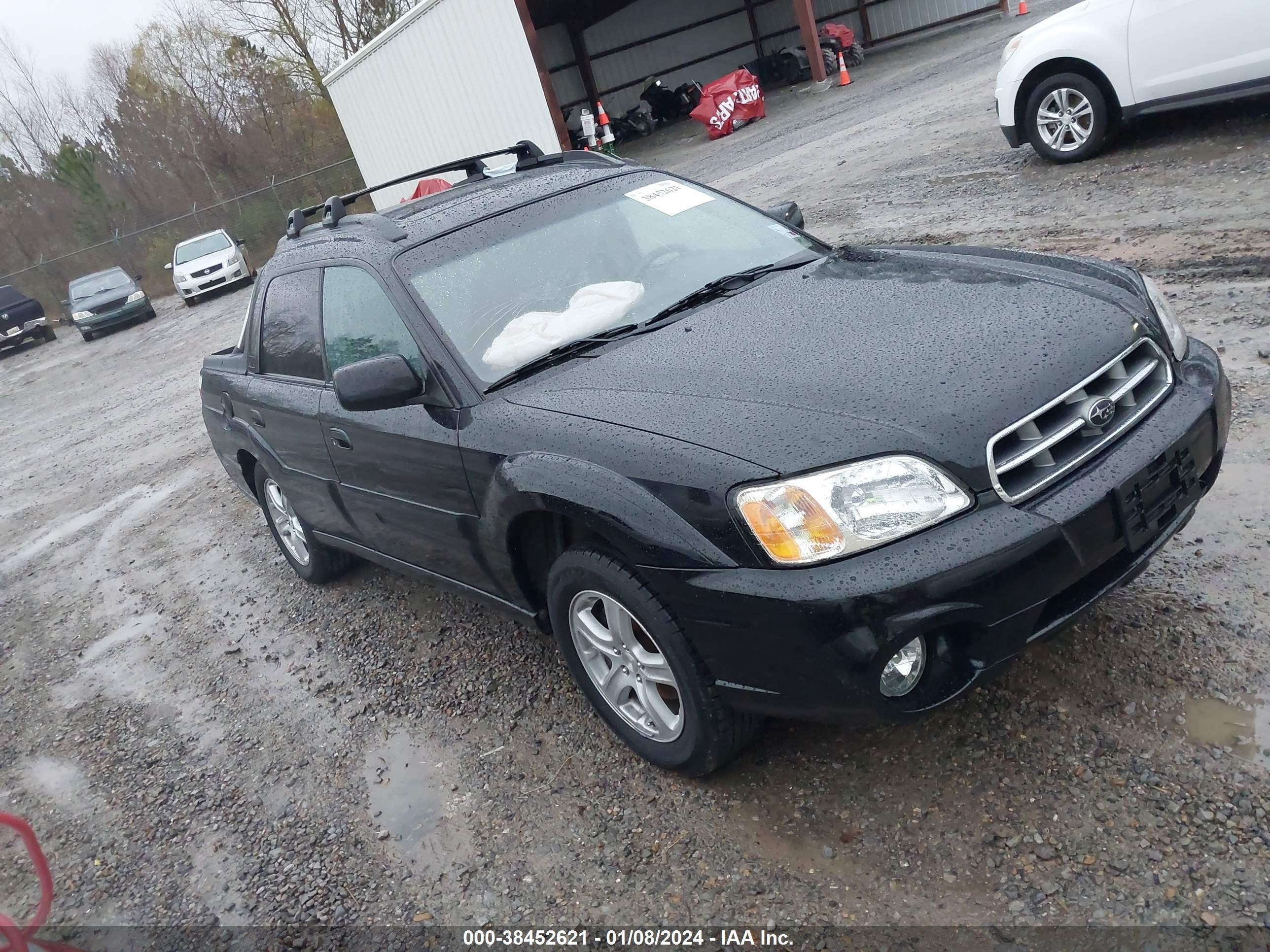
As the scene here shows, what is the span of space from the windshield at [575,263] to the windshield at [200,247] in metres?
22.1

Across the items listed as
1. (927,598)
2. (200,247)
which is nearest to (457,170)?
(927,598)

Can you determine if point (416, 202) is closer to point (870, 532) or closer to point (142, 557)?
point (870, 532)

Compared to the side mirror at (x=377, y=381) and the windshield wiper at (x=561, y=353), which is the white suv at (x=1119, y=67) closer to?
the windshield wiper at (x=561, y=353)

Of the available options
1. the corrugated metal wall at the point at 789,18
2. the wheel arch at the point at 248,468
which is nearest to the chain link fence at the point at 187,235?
the corrugated metal wall at the point at 789,18

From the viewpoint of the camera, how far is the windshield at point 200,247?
23188 millimetres

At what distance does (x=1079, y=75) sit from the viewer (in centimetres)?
793

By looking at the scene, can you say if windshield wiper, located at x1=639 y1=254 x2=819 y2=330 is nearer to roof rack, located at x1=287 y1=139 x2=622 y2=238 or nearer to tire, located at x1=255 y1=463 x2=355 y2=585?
roof rack, located at x1=287 y1=139 x2=622 y2=238

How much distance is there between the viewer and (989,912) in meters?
2.25

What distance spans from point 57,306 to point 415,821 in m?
37.2

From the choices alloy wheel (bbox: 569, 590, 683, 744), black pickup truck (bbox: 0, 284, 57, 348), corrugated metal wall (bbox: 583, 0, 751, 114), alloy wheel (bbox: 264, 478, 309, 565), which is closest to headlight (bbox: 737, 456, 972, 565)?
alloy wheel (bbox: 569, 590, 683, 744)

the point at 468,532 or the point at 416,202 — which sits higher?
the point at 416,202

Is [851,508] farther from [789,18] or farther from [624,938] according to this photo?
[789,18]

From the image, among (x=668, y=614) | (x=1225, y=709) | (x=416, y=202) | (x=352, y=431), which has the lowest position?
(x=1225, y=709)

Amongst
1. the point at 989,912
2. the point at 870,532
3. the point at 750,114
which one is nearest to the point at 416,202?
the point at 870,532
